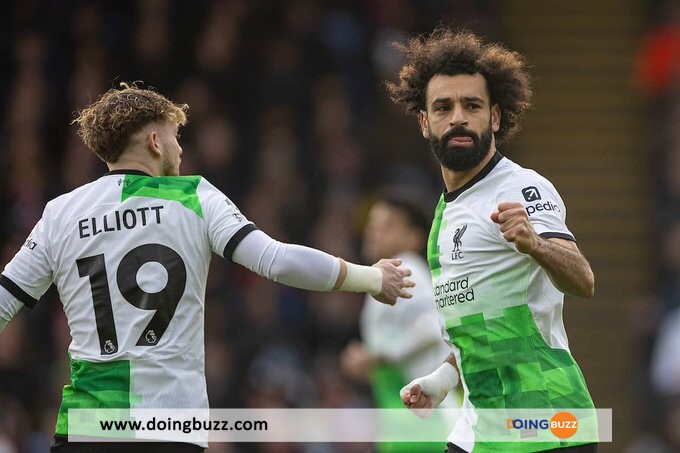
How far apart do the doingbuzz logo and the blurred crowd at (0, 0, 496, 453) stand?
19.2 feet

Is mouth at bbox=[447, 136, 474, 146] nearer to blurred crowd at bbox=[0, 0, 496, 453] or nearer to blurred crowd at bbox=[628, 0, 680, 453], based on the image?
blurred crowd at bbox=[0, 0, 496, 453]

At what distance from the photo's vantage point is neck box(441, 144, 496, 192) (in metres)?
5.59

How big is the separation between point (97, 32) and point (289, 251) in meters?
8.50

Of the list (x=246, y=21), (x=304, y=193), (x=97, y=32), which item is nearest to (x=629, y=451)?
(x=304, y=193)

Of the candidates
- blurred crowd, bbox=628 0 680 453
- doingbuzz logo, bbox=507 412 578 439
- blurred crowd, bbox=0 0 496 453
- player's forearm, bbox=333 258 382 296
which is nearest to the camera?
doingbuzz logo, bbox=507 412 578 439

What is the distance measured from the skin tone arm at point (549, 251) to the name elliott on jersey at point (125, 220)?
1.39m

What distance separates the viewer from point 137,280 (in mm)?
5238

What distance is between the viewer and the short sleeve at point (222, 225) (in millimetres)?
5270

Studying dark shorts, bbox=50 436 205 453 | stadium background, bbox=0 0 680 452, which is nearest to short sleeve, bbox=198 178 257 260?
dark shorts, bbox=50 436 205 453

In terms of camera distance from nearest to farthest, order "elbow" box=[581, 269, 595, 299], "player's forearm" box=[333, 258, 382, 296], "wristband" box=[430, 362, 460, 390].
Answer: "elbow" box=[581, 269, 595, 299], "player's forearm" box=[333, 258, 382, 296], "wristband" box=[430, 362, 460, 390]

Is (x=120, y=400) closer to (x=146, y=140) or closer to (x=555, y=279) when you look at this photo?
(x=146, y=140)

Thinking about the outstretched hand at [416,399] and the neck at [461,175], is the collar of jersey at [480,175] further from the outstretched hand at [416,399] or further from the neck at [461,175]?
the outstretched hand at [416,399]

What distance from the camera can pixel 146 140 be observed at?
551cm

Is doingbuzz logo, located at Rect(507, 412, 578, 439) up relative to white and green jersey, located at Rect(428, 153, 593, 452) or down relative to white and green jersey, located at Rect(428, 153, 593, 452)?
down
